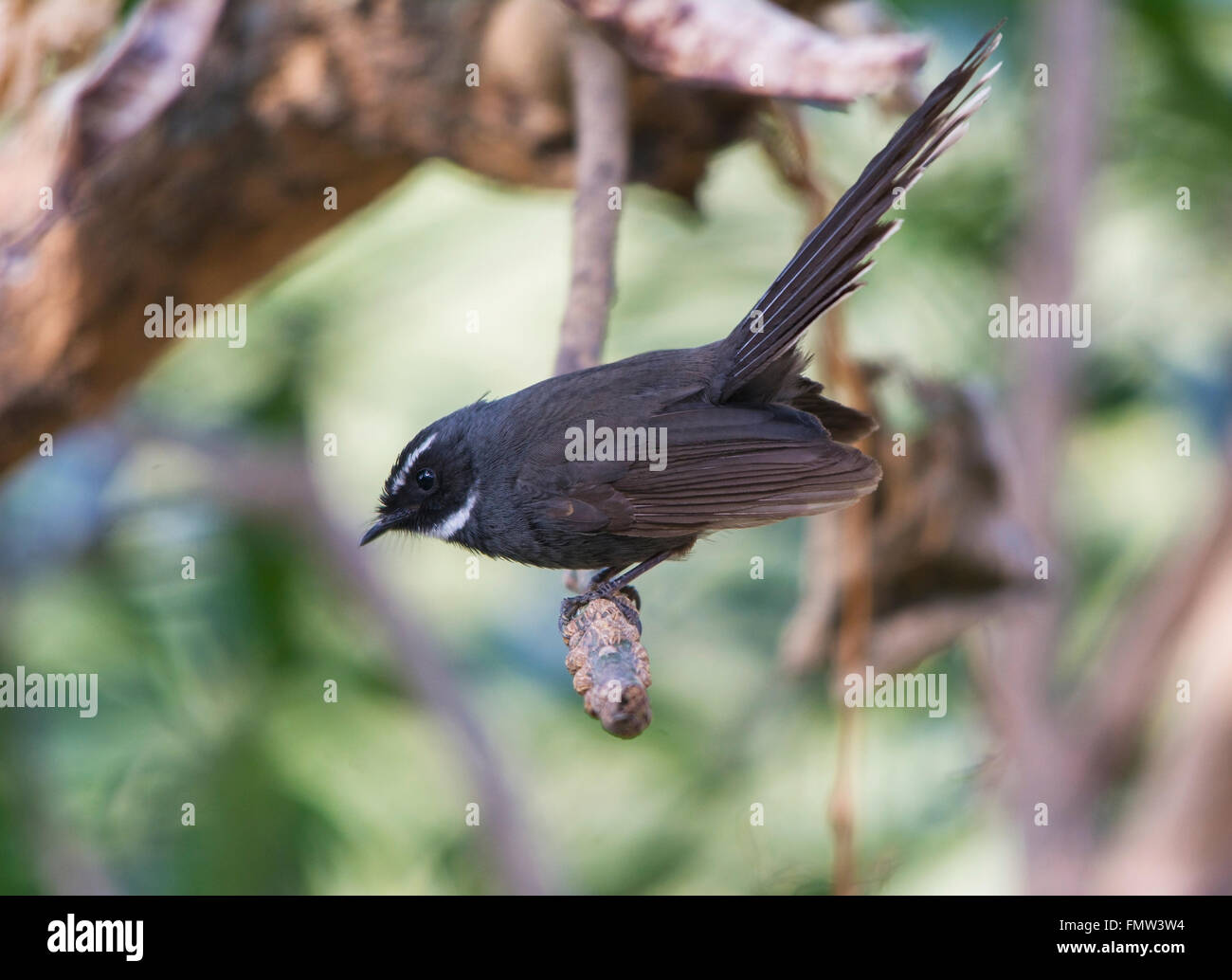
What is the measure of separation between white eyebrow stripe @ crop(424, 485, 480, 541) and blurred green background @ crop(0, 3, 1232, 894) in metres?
2.14

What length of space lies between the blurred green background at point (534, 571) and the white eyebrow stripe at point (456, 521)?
2135mm

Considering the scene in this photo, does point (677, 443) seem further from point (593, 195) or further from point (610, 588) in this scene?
point (593, 195)

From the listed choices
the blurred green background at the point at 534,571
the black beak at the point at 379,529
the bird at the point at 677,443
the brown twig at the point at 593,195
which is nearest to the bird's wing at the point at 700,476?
the bird at the point at 677,443

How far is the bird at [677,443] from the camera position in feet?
8.50

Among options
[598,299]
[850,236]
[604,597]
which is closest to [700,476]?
[604,597]

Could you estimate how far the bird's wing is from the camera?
2.63 metres

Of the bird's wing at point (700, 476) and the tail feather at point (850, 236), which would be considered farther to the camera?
the bird's wing at point (700, 476)

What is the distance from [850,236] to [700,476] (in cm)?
61

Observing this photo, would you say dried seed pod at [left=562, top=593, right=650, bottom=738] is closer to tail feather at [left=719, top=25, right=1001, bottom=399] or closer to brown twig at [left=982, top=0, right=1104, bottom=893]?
tail feather at [left=719, top=25, right=1001, bottom=399]

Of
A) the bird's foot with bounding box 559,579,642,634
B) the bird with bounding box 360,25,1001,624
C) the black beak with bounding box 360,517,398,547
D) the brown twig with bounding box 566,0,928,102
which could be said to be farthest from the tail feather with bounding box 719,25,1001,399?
the black beak with bounding box 360,517,398,547

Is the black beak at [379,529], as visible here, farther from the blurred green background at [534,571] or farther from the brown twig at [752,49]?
the blurred green background at [534,571]

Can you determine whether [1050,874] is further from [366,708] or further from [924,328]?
[366,708]

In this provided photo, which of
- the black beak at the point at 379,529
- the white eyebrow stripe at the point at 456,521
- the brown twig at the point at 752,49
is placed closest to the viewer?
the brown twig at the point at 752,49

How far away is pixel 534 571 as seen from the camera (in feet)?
21.4
